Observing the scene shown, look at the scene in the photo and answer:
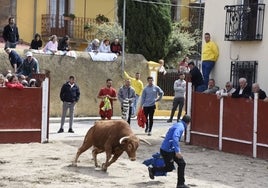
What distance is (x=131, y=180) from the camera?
12547 millimetres

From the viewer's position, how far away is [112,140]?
13.4 metres

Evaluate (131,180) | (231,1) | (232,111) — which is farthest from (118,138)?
(231,1)

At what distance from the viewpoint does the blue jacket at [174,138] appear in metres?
11.9

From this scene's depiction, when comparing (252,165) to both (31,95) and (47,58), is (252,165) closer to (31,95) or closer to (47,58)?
(31,95)

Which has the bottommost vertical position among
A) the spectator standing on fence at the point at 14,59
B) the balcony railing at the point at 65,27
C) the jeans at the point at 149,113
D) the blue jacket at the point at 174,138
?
the jeans at the point at 149,113

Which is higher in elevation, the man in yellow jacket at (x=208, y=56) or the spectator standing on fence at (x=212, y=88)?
the man in yellow jacket at (x=208, y=56)

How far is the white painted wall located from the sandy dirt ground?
2.55m

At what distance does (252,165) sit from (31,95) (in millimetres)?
5822

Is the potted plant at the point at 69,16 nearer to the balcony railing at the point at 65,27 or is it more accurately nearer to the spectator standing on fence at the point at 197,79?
the balcony railing at the point at 65,27

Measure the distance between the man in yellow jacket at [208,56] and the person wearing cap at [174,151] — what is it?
761 centimetres

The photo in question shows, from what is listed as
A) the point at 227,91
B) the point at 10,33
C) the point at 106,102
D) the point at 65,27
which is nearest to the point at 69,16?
the point at 65,27

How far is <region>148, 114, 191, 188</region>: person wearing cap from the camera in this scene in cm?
1185

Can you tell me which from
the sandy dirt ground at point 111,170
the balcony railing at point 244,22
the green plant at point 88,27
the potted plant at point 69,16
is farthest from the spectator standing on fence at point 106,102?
the potted plant at point 69,16

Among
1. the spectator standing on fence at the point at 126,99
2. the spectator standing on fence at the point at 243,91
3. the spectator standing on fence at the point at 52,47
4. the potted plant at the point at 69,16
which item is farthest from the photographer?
the potted plant at the point at 69,16
